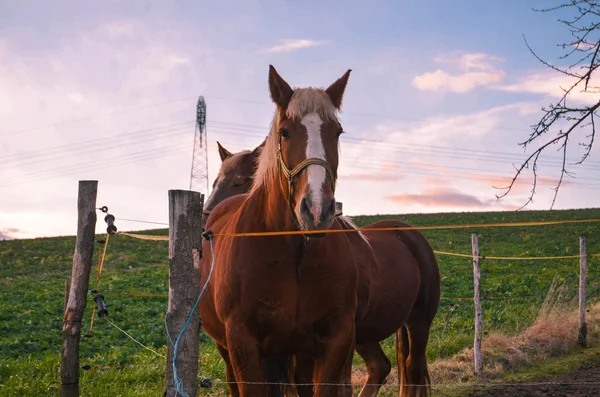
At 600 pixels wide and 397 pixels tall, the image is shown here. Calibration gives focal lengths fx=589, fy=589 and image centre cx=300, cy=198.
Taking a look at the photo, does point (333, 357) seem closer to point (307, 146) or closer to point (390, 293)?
point (307, 146)

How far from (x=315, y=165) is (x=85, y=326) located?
1274cm

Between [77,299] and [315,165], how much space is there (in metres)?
3.43

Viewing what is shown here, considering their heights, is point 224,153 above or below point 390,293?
above

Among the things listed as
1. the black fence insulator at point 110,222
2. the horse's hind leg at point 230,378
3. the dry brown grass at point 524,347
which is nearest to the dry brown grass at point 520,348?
the dry brown grass at point 524,347

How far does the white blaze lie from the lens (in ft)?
10.7

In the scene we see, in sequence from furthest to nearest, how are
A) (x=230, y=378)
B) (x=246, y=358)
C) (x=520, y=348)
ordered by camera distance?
(x=520, y=348), (x=230, y=378), (x=246, y=358)

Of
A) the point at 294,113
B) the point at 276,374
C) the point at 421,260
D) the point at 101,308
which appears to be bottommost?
the point at 276,374

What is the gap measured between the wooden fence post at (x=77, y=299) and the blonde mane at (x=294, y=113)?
2.50m

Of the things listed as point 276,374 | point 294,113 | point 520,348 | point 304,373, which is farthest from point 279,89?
point 520,348

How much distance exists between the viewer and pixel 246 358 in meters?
3.77

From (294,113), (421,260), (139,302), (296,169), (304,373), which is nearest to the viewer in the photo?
(296,169)

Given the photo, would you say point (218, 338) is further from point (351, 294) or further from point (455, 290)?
point (455, 290)

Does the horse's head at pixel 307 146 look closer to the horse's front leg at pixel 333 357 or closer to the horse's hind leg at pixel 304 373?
the horse's front leg at pixel 333 357

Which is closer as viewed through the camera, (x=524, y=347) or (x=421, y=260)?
(x=421, y=260)
